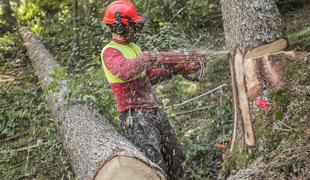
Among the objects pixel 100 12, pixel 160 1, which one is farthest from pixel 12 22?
pixel 160 1

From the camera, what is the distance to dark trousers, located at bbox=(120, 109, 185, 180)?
13.0ft

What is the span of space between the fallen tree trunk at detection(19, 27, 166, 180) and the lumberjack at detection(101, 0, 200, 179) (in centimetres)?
21

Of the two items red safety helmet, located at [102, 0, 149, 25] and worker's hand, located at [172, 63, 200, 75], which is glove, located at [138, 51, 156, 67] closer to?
worker's hand, located at [172, 63, 200, 75]

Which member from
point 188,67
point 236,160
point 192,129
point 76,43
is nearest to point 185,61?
point 188,67

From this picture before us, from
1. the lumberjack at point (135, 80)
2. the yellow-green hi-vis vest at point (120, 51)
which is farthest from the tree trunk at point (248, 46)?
the yellow-green hi-vis vest at point (120, 51)

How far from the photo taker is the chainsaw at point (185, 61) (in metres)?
3.70

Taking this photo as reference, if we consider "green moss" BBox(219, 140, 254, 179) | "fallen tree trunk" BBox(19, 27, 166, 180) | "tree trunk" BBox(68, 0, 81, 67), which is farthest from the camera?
"tree trunk" BBox(68, 0, 81, 67)

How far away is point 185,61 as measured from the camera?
12.4 feet

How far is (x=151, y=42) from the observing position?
23.5 feet

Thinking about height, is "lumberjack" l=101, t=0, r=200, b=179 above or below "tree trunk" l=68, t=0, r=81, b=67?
above

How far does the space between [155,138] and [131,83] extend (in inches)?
21.9

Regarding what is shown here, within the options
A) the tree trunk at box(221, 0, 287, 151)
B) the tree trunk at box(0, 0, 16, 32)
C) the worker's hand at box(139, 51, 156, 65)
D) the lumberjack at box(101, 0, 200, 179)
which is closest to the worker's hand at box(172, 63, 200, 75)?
the lumberjack at box(101, 0, 200, 179)

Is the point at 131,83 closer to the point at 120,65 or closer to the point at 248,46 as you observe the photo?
the point at 120,65

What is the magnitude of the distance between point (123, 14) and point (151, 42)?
326 centimetres
